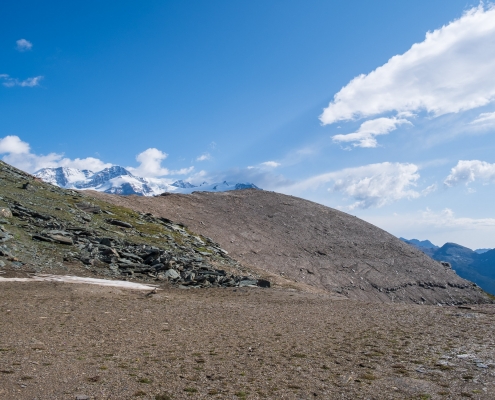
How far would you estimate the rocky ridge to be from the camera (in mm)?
34188

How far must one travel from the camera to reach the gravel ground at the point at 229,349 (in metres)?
11.1

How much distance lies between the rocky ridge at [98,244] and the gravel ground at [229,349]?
25.7 feet

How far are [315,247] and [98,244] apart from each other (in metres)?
40.2

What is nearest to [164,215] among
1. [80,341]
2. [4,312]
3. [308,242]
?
[308,242]

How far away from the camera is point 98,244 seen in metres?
39.5

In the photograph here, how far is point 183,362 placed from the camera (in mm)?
13570

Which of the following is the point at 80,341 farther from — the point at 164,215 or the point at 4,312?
the point at 164,215

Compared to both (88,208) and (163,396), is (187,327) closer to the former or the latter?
(163,396)

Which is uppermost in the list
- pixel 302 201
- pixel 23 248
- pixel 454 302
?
pixel 302 201

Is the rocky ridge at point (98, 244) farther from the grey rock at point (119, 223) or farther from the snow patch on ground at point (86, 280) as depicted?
the snow patch on ground at point (86, 280)

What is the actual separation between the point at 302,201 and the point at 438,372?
82066 millimetres

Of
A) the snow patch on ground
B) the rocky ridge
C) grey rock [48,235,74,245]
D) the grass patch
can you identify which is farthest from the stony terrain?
the snow patch on ground

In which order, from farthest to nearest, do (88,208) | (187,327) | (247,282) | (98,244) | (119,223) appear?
1. (88,208)
2. (119,223)
3. (98,244)
4. (247,282)
5. (187,327)

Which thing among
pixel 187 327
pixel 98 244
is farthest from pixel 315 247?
pixel 187 327
